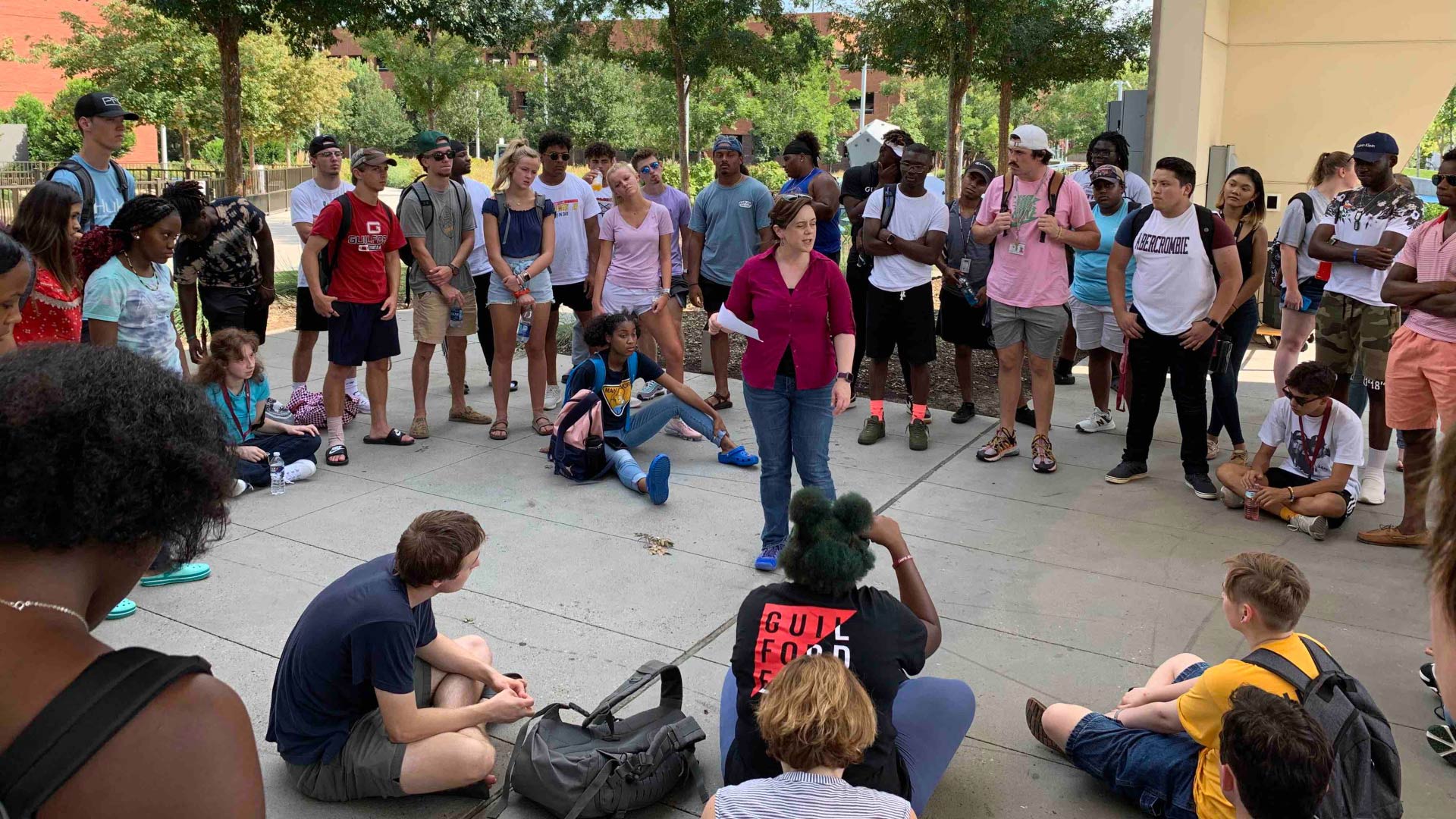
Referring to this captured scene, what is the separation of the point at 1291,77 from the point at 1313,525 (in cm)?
818

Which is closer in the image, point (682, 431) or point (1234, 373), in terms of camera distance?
point (1234, 373)

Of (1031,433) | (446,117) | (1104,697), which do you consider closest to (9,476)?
(1104,697)

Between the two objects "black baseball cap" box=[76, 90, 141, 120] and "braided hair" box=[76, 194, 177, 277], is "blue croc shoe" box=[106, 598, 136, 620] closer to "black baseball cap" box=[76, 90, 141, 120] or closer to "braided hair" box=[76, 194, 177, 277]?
"braided hair" box=[76, 194, 177, 277]

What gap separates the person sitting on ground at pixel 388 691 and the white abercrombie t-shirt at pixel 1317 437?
4420mm

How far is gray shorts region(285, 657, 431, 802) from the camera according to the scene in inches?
135

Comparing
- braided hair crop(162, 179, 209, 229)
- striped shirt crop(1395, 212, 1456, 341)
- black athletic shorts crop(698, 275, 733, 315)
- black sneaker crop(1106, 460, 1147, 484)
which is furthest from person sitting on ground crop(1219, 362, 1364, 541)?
braided hair crop(162, 179, 209, 229)

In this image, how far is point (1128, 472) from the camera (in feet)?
22.5

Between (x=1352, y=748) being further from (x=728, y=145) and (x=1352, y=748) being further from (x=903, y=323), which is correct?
(x=728, y=145)

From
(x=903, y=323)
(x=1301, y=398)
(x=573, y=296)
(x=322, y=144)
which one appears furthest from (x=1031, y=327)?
(x=322, y=144)

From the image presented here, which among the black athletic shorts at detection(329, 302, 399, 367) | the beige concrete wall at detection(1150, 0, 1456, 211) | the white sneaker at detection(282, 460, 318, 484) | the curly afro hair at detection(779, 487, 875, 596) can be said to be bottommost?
the white sneaker at detection(282, 460, 318, 484)

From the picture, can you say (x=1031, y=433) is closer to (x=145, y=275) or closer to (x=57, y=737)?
(x=145, y=275)

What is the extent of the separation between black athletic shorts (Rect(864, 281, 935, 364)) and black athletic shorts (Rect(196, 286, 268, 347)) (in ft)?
13.1

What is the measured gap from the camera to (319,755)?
3.49m

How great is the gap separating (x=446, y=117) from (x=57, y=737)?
50.5 m
